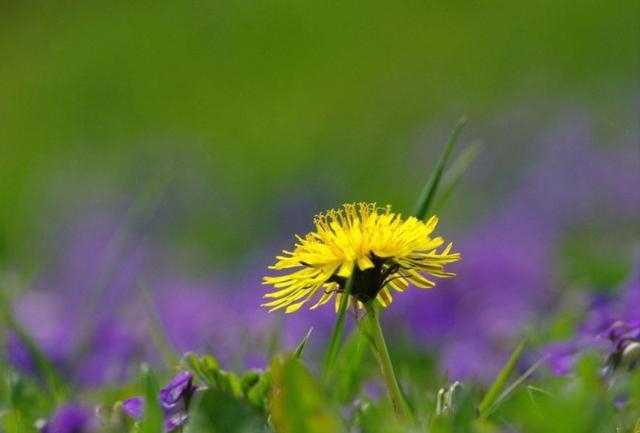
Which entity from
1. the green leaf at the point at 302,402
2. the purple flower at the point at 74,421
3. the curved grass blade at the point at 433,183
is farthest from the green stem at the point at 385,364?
the curved grass blade at the point at 433,183

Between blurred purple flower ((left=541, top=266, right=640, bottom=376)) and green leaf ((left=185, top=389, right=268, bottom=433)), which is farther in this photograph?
blurred purple flower ((left=541, top=266, right=640, bottom=376))

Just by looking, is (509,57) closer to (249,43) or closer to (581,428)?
(249,43)

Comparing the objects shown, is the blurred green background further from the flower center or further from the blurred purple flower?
the flower center

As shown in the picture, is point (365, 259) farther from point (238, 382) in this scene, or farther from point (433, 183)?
point (433, 183)

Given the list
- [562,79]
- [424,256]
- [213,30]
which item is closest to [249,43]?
[213,30]

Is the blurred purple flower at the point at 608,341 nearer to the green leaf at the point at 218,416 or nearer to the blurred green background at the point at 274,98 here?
the green leaf at the point at 218,416

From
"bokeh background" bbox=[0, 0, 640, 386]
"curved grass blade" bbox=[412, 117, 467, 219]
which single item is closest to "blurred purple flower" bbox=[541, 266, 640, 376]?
"bokeh background" bbox=[0, 0, 640, 386]
